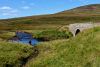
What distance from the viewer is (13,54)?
1230 inches

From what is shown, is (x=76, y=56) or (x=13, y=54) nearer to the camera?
(x=76, y=56)

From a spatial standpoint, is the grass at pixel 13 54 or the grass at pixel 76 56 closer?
the grass at pixel 76 56

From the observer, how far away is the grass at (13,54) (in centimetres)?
2818

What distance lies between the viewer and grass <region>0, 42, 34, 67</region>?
28178mm

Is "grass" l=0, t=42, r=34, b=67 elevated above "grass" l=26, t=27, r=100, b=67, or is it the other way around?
"grass" l=26, t=27, r=100, b=67

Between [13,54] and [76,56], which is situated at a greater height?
[76,56]

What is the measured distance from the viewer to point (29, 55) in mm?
32000

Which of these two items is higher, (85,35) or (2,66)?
(85,35)

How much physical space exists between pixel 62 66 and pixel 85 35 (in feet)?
29.5

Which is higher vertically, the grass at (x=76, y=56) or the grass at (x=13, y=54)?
the grass at (x=76, y=56)

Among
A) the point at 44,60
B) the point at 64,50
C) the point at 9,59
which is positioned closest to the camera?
the point at 44,60

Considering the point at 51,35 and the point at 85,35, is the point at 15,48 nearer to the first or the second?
the point at 85,35

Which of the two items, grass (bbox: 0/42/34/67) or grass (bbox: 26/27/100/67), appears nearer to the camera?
grass (bbox: 26/27/100/67)

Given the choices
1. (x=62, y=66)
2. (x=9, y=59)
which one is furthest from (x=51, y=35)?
(x=62, y=66)
